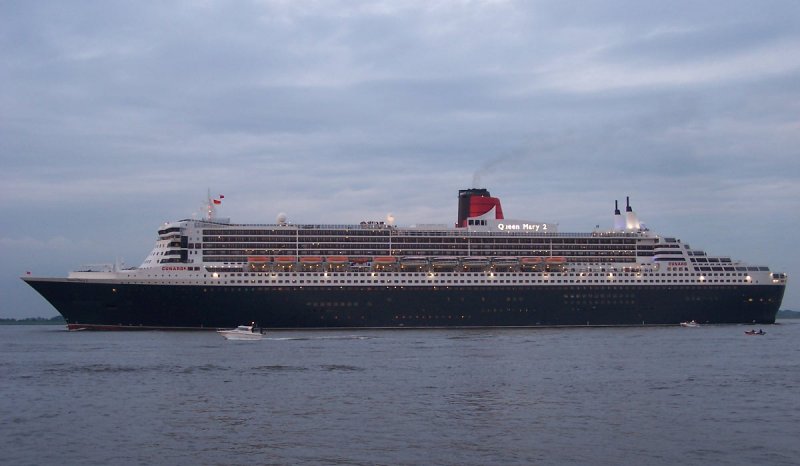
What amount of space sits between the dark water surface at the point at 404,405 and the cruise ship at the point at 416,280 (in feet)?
67.3

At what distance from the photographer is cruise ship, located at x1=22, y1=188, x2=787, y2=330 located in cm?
8831

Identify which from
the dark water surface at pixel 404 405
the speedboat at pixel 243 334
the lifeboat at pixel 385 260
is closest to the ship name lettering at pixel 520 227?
the lifeboat at pixel 385 260

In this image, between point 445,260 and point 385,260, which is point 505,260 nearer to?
point 445,260

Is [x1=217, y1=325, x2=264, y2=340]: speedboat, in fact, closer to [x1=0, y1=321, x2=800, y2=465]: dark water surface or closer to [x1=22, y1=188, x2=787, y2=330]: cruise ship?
[x1=22, y1=188, x2=787, y2=330]: cruise ship

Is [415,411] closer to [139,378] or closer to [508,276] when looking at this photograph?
[139,378]

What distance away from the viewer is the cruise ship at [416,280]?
3477 inches

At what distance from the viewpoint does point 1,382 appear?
4784 centimetres

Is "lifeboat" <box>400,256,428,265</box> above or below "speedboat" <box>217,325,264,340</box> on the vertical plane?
above

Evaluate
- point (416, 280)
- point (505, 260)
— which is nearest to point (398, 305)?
point (416, 280)

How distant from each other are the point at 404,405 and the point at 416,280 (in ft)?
182

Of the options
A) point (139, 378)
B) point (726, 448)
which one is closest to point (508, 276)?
point (139, 378)

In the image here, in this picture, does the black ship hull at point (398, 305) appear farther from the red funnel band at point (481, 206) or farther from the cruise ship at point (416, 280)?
the red funnel band at point (481, 206)

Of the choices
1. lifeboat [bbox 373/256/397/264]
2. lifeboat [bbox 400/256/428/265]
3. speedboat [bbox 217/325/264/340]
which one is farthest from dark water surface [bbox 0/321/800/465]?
lifeboat [bbox 400/256/428/265]

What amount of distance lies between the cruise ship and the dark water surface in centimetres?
2052
